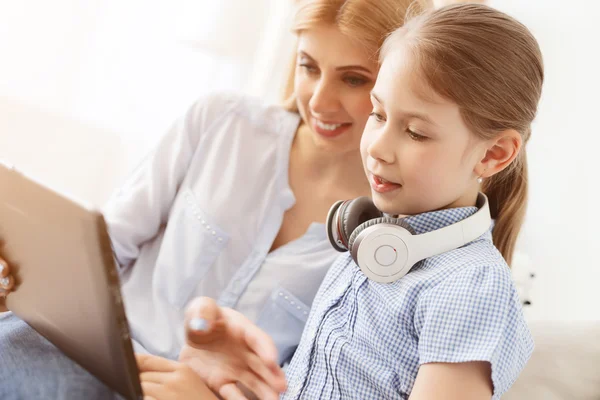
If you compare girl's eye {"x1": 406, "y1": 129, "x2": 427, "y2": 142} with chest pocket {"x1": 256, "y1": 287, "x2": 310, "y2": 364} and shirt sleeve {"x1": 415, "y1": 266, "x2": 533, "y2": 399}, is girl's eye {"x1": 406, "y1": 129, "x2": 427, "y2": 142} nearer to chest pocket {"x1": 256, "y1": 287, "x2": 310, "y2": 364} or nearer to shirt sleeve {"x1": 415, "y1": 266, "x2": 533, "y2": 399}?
shirt sleeve {"x1": 415, "y1": 266, "x2": 533, "y2": 399}

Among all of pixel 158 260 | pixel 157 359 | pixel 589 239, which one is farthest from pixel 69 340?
pixel 589 239

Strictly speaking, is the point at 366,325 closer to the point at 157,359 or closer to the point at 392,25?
the point at 157,359

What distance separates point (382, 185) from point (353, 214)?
0.31 ft

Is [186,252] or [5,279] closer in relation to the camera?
[5,279]

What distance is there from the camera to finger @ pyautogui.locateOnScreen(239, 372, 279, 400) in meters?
0.86

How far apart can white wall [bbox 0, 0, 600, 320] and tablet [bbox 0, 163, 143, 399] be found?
134 centimetres

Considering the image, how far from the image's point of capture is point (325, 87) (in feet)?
3.83

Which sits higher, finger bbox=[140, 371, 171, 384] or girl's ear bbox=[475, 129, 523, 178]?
girl's ear bbox=[475, 129, 523, 178]

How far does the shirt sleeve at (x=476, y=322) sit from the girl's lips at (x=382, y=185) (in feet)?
0.51

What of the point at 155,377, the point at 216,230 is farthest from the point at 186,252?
the point at 155,377

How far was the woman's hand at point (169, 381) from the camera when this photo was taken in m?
0.86

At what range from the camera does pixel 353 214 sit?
1.00m

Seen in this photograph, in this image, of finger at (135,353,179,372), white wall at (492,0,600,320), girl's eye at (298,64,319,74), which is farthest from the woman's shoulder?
white wall at (492,0,600,320)

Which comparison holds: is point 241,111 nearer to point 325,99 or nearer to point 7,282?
point 325,99
